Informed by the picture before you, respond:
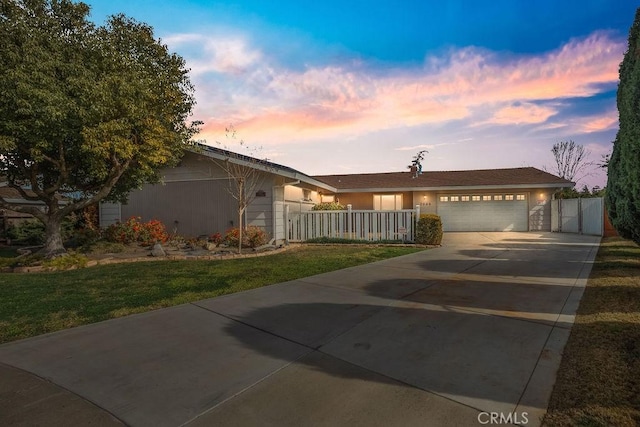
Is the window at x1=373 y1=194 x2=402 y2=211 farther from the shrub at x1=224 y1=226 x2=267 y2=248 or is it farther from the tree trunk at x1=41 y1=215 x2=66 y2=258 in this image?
the tree trunk at x1=41 y1=215 x2=66 y2=258

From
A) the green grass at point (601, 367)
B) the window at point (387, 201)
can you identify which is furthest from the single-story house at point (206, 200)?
the green grass at point (601, 367)

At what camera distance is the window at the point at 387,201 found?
21.9 meters

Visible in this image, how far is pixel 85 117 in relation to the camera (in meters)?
8.18

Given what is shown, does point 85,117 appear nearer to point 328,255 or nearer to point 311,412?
point 328,255

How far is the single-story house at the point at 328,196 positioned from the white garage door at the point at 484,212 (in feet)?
A: 0.17

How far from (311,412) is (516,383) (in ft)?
5.51

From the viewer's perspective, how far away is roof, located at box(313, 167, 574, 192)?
1928 cm

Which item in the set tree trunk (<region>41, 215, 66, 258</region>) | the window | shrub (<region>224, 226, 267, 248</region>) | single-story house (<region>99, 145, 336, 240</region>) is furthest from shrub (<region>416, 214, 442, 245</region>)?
tree trunk (<region>41, 215, 66, 258</region>)

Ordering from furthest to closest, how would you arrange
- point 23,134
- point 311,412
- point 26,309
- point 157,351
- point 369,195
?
1. point 369,195
2. point 23,134
3. point 26,309
4. point 157,351
5. point 311,412

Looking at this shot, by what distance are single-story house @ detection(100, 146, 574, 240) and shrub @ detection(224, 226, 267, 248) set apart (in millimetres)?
887

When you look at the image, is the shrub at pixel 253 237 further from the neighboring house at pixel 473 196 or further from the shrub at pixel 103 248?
the neighboring house at pixel 473 196

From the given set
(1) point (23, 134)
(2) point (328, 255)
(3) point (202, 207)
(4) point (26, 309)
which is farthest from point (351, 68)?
(4) point (26, 309)

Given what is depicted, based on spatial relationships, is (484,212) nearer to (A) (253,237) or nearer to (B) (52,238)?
(A) (253,237)

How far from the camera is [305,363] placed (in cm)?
318
